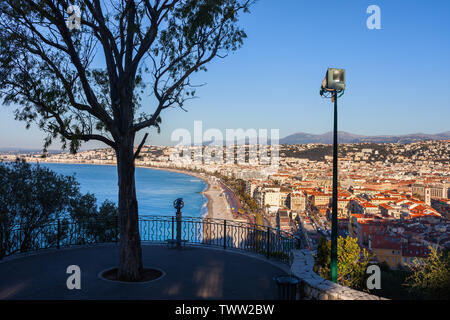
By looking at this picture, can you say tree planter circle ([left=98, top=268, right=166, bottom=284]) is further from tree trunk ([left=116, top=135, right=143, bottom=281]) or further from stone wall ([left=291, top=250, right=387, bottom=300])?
stone wall ([left=291, top=250, right=387, bottom=300])

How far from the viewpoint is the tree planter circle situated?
622 cm

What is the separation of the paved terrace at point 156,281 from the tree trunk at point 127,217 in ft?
1.32

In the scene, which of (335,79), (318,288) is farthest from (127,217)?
(335,79)

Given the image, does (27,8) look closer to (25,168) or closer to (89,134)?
(89,134)

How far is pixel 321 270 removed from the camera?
852cm

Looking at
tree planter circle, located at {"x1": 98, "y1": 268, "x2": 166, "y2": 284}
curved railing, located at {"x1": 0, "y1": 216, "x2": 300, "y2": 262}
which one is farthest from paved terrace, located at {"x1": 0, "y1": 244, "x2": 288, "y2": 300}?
curved railing, located at {"x1": 0, "y1": 216, "x2": 300, "y2": 262}

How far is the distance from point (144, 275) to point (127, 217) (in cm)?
125

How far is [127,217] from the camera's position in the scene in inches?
252

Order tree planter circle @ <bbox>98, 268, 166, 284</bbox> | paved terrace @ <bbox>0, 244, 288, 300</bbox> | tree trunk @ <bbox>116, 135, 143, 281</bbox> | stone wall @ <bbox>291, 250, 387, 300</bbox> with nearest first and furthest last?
stone wall @ <bbox>291, 250, 387, 300</bbox> → paved terrace @ <bbox>0, 244, 288, 300</bbox> → tree planter circle @ <bbox>98, 268, 166, 284</bbox> → tree trunk @ <bbox>116, 135, 143, 281</bbox>

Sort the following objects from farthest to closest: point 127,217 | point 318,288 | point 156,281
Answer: point 127,217 < point 156,281 < point 318,288

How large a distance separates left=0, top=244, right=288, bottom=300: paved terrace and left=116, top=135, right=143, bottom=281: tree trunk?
40 centimetres

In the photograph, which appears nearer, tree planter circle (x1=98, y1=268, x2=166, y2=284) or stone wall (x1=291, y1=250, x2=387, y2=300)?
stone wall (x1=291, y1=250, x2=387, y2=300)

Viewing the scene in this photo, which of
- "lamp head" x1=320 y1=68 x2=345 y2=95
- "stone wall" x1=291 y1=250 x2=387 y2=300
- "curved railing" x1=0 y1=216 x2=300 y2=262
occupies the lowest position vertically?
"curved railing" x1=0 y1=216 x2=300 y2=262

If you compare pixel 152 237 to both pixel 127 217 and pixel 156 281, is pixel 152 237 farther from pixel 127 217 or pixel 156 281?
pixel 156 281
